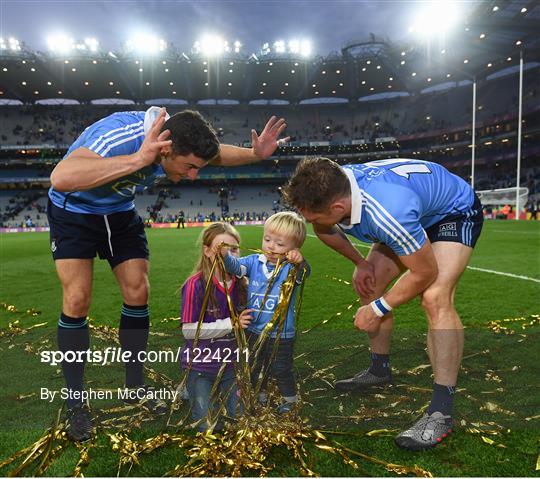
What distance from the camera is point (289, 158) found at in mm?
56719

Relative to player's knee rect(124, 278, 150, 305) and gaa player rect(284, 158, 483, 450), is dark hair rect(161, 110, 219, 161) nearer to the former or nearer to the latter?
gaa player rect(284, 158, 483, 450)

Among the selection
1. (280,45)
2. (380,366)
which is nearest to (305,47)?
(280,45)

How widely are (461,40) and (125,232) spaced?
140ft

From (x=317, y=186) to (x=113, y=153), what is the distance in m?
1.37

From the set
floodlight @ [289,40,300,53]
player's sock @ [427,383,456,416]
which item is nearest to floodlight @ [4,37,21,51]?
floodlight @ [289,40,300,53]

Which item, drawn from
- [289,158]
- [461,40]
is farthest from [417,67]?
[289,158]

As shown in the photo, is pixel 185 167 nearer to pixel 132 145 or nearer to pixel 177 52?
pixel 132 145

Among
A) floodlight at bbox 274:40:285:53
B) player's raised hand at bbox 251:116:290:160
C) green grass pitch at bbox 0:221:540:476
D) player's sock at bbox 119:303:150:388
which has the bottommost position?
green grass pitch at bbox 0:221:540:476

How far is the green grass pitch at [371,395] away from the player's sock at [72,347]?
255 millimetres

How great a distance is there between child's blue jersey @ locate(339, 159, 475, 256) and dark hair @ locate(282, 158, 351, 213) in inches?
4.0

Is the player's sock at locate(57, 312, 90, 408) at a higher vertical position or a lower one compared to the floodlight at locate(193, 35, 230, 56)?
lower

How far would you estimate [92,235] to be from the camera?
3.04 meters

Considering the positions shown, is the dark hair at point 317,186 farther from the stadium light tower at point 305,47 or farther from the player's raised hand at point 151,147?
the stadium light tower at point 305,47

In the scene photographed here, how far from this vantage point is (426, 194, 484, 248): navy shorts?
9.25 feet
